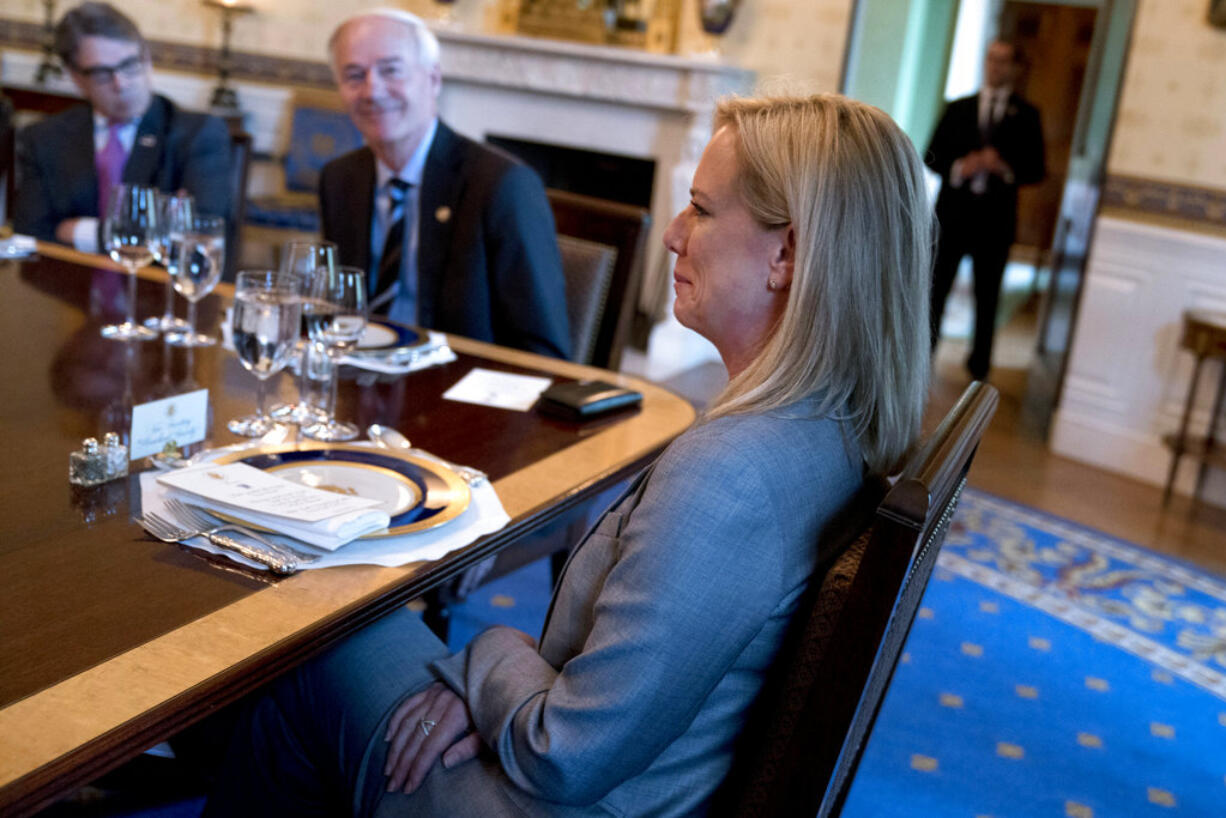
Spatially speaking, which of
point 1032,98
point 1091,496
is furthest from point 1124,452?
point 1032,98

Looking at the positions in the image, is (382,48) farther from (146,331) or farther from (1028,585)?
(1028,585)

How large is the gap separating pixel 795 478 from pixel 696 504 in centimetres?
11

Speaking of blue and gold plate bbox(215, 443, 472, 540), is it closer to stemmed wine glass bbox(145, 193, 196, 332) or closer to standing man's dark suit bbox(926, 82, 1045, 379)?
stemmed wine glass bbox(145, 193, 196, 332)

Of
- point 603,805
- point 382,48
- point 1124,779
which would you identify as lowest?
point 1124,779

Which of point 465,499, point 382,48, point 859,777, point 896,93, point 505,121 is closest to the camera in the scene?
point 465,499

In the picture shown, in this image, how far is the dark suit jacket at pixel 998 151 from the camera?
5105 millimetres

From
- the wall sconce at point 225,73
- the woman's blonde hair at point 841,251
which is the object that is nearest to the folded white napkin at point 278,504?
the woman's blonde hair at point 841,251

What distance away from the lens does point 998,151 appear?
16.9ft

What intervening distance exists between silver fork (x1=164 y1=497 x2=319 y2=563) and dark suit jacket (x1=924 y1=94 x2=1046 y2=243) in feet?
14.9

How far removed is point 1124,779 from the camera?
7.50 ft

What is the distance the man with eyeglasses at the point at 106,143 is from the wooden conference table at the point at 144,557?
3.85 ft

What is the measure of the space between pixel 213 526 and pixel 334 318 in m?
0.44

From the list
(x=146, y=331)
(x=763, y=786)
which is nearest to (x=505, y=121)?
(x=146, y=331)

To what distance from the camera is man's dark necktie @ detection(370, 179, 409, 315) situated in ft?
8.04
